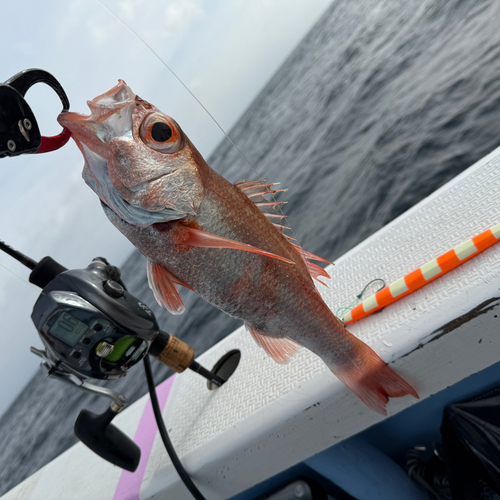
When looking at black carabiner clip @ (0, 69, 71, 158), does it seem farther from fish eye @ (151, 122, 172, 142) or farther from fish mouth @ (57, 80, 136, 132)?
fish eye @ (151, 122, 172, 142)

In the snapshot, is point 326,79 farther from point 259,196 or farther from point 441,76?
point 259,196

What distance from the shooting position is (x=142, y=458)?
8.11 ft

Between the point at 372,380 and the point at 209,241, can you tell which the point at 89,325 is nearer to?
the point at 209,241

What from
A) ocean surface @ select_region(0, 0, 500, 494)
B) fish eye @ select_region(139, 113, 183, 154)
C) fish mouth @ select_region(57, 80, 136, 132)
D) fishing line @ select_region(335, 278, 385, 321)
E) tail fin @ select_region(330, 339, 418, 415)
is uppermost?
fish mouth @ select_region(57, 80, 136, 132)

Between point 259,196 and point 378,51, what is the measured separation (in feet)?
45.0

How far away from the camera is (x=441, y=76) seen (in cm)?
787

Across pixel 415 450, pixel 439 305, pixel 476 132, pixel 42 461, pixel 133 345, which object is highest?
pixel 133 345

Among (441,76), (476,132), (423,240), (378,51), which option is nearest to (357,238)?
(476,132)

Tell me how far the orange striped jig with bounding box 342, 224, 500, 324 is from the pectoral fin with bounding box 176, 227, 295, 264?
2.89 ft

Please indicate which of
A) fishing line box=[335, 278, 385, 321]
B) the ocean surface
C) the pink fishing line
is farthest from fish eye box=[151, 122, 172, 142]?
the ocean surface

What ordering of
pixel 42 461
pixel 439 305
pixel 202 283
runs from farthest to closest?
pixel 42 461
pixel 439 305
pixel 202 283

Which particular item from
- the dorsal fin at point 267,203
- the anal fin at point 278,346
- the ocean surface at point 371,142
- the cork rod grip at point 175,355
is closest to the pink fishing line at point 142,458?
the cork rod grip at point 175,355

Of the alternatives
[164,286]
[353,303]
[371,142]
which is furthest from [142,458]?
[371,142]

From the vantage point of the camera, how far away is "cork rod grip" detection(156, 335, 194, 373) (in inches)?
89.9
